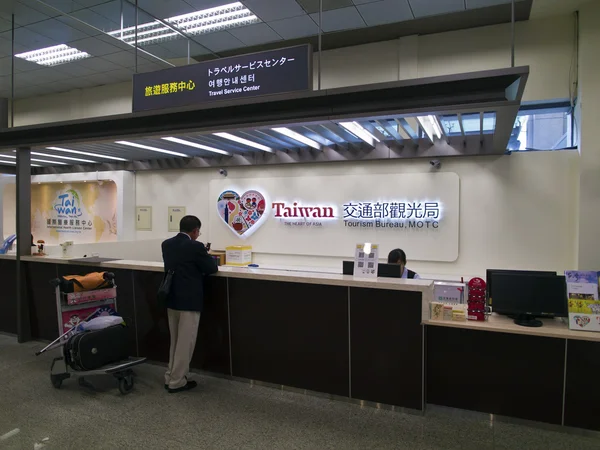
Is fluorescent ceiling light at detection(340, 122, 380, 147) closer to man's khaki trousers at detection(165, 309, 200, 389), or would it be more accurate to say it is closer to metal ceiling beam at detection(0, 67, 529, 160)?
metal ceiling beam at detection(0, 67, 529, 160)

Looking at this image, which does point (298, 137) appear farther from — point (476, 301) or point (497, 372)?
point (497, 372)

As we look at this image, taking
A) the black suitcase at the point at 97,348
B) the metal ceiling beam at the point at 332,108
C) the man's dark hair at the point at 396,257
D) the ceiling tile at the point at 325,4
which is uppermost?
the ceiling tile at the point at 325,4

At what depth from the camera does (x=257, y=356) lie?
4051 millimetres

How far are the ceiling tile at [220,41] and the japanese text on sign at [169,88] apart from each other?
7.70ft

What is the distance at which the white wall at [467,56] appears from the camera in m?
5.29

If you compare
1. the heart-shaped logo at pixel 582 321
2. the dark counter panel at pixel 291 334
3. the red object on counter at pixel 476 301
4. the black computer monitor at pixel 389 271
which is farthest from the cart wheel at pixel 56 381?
the heart-shaped logo at pixel 582 321

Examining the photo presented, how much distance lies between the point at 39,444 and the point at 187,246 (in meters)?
1.86

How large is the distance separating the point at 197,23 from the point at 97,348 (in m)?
4.38

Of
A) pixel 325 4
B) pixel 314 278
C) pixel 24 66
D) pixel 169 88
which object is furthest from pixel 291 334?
pixel 24 66

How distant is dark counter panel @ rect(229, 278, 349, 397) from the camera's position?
12.2 ft

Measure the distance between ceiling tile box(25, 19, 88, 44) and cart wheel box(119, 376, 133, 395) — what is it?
4898 millimetres

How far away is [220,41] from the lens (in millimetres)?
6176

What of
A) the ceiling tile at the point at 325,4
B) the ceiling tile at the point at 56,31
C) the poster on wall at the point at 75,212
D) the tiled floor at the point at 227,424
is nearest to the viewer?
the tiled floor at the point at 227,424

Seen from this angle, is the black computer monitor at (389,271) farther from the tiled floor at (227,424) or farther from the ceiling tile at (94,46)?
the ceiling tile at (94,46)
